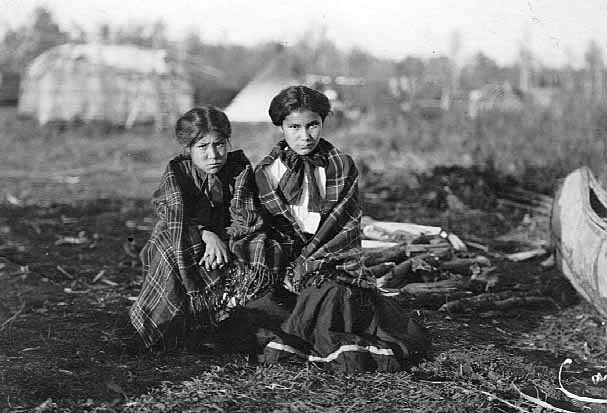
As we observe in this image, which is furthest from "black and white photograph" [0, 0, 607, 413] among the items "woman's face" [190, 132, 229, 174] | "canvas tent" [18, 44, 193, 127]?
"canvas tent" [18, 44, 193, 127]

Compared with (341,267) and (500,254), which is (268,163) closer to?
(341,267)

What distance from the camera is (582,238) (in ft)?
17.2

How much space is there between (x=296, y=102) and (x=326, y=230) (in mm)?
662

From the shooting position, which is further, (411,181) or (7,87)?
(7,87)

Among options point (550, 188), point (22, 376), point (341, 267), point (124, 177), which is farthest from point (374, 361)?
point (124, 177)

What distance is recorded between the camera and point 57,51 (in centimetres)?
2100

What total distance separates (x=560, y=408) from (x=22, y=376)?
259 centimetres

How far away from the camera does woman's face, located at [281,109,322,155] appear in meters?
3.57

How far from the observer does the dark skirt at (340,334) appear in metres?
3.43

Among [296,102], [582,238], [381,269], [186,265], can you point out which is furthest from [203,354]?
[582,238]

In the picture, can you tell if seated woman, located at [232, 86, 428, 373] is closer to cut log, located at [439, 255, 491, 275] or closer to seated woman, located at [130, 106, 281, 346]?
seated woman, located at [130, 106, 281, 346]

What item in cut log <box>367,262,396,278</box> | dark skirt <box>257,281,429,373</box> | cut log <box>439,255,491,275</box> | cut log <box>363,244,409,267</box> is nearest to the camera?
dark skirt <box>257,281,429,373</box>

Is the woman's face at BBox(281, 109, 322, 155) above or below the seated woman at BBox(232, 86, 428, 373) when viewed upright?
above

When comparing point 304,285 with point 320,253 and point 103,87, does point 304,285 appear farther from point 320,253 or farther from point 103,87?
point 103,87
